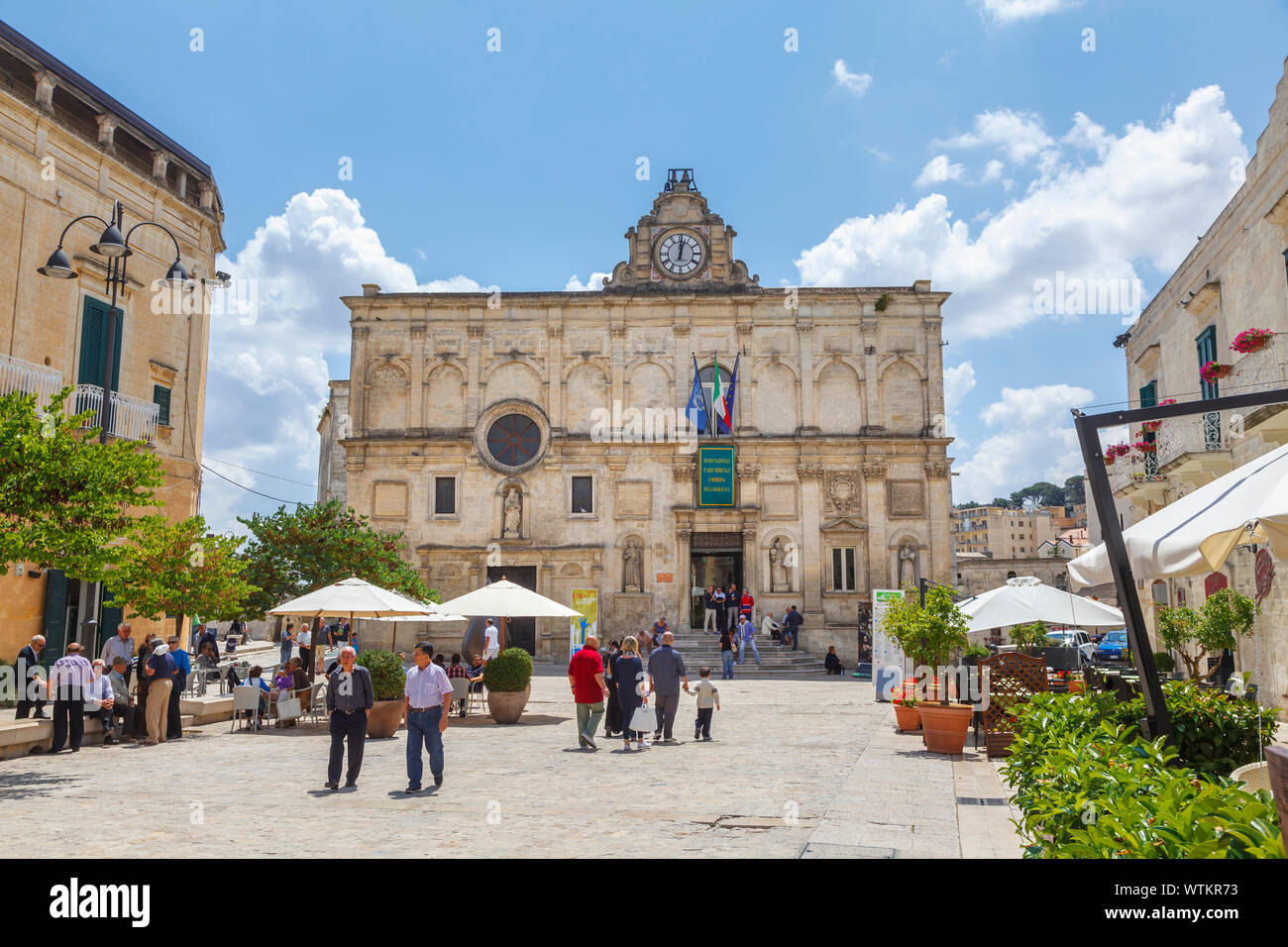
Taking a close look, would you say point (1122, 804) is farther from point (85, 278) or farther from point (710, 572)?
point (710, 572)

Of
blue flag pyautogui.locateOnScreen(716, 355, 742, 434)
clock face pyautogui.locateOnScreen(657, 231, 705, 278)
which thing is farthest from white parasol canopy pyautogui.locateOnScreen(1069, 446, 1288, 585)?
clock face pyautogui.locateOnScreen(657, 231, 705, 278)

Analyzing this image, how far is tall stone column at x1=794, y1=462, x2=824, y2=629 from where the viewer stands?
35125 millimetres

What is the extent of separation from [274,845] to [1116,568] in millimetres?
6516

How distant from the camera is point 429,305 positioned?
123ft

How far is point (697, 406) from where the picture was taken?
118 ft

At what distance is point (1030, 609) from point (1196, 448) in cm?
770

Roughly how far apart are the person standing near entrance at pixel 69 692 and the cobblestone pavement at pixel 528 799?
482mm

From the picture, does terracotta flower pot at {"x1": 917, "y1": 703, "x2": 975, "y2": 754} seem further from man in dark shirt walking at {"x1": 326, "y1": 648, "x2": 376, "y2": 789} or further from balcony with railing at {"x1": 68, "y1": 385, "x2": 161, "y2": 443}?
balcony with railing at {"x1": 68, "y1": 385, "x2": 161, "y2": 443}

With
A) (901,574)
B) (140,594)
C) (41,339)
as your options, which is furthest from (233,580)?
Result: (901,574)

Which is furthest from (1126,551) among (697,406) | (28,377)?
(697,406)

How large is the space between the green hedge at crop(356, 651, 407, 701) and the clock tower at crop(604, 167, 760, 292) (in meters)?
24.6

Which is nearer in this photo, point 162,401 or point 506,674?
point 506,674

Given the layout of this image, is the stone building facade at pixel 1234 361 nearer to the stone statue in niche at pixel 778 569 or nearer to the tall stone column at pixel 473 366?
the stone statue in niche at pixel 778 569
